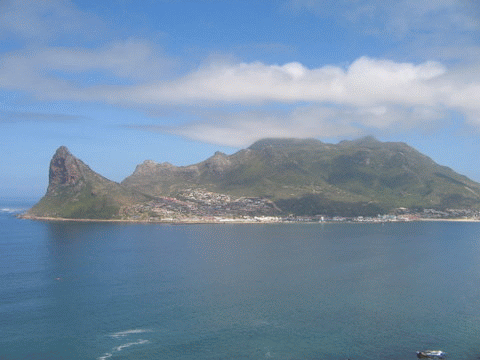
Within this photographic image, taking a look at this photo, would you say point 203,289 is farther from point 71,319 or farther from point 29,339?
point 29,339

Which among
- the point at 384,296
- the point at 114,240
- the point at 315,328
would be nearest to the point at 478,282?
the point at 384,296

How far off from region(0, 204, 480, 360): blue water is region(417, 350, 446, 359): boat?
2559mm

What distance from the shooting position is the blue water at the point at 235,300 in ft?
183

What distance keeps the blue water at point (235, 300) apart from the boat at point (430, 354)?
8.40 ft

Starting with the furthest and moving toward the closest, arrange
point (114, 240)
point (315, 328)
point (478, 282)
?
point (114, 240), point (478, 282), point (315, 328)

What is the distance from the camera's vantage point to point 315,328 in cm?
6150

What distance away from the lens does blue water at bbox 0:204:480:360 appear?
55.8 metres

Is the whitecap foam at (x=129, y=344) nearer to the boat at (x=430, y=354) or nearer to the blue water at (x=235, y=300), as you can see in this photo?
the blue water at (x=235, y=300)

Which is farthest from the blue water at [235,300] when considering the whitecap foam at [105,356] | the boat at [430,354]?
the boat at [430,354]

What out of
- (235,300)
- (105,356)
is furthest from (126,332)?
(235,300)

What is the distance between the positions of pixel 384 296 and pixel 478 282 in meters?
24.0

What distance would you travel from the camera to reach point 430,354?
52.8 m

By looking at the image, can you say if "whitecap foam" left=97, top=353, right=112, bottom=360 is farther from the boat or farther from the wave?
the boat

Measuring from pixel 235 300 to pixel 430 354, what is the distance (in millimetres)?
30529
